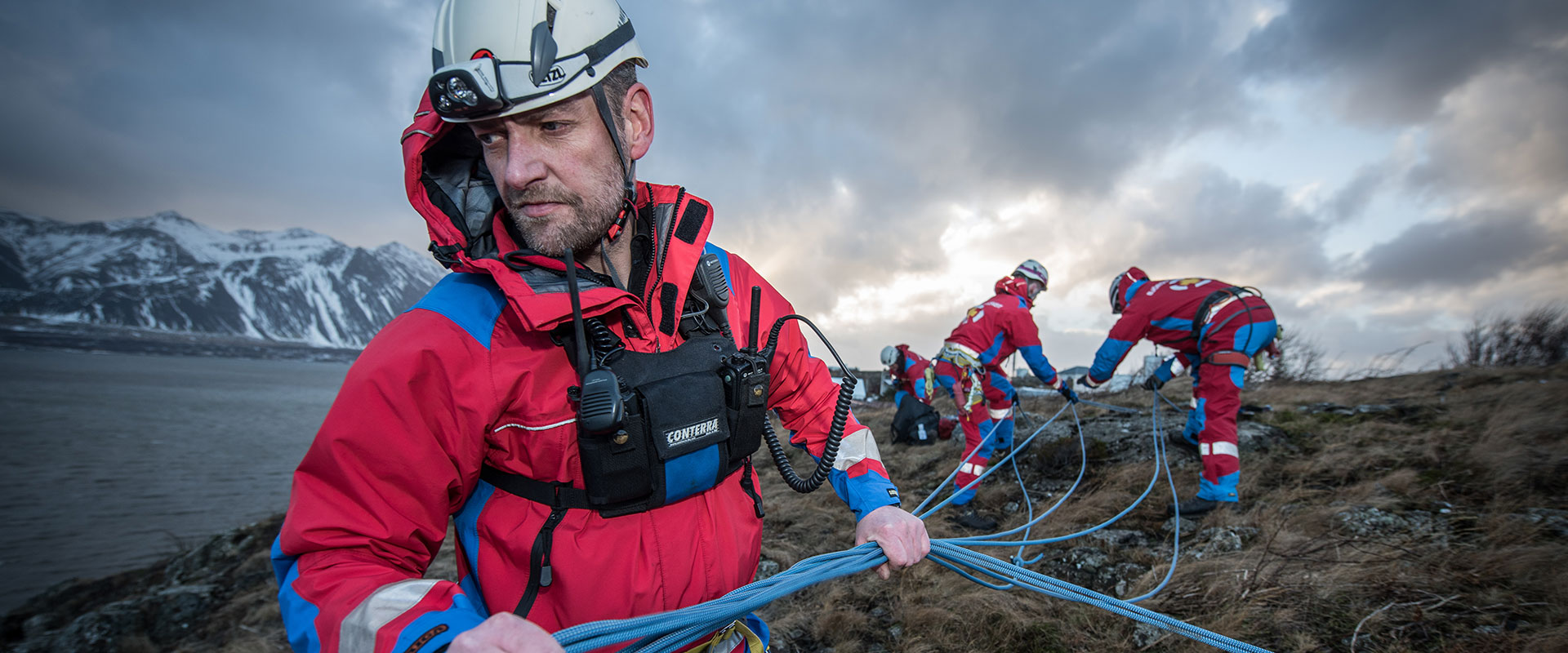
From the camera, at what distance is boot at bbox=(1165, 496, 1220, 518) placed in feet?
16.2

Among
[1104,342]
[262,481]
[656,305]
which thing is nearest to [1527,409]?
[1104,342]

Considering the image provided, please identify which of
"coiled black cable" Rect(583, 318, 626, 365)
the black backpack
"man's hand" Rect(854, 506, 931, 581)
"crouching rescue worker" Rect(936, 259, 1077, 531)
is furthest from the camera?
the black backpack

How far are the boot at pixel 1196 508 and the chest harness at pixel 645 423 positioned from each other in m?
4.83

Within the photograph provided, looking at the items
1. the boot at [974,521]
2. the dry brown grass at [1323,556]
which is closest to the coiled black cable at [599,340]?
the dry brown grass at [1323,556]

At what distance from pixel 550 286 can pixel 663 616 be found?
875 mm

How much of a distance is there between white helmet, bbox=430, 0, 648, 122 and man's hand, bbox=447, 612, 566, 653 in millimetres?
1277

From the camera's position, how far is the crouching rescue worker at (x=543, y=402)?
1.17m

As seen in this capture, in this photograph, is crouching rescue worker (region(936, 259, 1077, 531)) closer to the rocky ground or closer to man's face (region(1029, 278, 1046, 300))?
man's face (region(1029, 278, 1046, 300))

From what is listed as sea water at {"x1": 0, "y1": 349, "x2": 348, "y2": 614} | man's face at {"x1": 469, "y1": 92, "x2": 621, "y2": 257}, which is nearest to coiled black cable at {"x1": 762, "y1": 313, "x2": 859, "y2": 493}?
man's face at {"x1": 469, "y1": 92, "x2": 621, "y2": 257}

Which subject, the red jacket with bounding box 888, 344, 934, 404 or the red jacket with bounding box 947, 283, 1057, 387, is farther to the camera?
the red jacket with bounding box 888, 344, 934, 404

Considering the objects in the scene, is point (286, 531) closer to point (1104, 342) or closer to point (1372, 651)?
point (1372, 651)

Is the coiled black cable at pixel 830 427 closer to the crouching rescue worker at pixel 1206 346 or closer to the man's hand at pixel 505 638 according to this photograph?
the man's hand at pixel 505 638

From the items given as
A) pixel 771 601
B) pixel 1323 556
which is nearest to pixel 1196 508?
pixel 1323 556

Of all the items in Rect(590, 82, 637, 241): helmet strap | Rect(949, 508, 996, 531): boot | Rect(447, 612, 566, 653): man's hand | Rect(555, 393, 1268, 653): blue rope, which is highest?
Rect(590, 82, 637, 241): helmet strap
